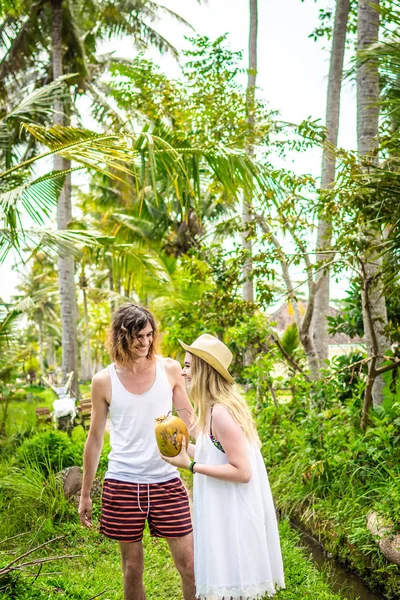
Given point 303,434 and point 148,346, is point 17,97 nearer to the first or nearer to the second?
point 303,434

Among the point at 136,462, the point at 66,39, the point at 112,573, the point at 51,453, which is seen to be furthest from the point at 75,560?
the point at 66,39

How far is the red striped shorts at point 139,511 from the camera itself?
10.5 feet

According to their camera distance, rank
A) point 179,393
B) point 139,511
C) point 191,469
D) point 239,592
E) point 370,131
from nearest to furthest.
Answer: point 239,592, point 191,469, point 139,511, point 179,393, point 370,131

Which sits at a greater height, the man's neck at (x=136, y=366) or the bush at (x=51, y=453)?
the man's neck at (x=136, y=366)

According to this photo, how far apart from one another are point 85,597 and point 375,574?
2.33 metres

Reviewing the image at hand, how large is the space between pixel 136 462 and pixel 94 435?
1.05 ft

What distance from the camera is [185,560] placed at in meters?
3.22

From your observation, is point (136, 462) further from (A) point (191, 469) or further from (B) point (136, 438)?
(A) point (191, 469)

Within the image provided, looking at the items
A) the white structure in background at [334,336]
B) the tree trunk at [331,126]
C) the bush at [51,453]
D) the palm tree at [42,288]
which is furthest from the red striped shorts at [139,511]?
the palm tree at [42,288]

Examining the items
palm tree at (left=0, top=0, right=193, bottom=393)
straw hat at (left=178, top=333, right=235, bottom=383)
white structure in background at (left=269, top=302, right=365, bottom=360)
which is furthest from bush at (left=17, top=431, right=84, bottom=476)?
palm tree at (left=0, top=0, right=193, bottom=393)

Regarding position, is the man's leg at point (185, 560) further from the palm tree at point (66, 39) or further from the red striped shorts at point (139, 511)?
the palm tree at point (66, 39)

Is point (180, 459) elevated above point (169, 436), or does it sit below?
below

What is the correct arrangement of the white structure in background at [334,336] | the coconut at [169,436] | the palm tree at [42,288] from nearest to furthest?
the coconut at [169,436] → the white structure in background at [334,336] → the palm tree at [42,288]

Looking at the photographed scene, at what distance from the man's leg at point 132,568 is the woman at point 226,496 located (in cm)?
45
